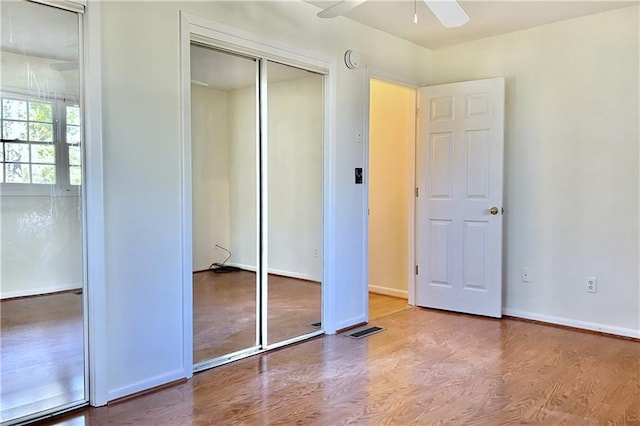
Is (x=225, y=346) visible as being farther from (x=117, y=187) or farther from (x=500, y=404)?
(x=500, y=404)

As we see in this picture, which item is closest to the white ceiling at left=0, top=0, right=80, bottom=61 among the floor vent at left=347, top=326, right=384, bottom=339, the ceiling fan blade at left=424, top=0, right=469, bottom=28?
the ceiling fan blade at left=424, top=0, right=469, bottom=28

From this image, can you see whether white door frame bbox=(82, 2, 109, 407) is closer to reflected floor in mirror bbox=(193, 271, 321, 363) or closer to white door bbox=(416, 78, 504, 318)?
reflected floor in mirror bbox=(193, 271, 321, 363)

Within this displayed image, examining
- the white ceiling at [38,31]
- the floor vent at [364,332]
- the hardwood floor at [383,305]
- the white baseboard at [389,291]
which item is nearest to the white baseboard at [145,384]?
the floor vent at [364,332]

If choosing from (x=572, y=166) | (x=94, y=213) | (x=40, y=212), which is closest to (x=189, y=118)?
(x=94, y=213)

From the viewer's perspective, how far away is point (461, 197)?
4375 mm

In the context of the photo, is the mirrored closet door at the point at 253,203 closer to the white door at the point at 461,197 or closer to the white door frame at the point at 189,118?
the white door frame at the point at 189,118

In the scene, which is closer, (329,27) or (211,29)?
(211,29)

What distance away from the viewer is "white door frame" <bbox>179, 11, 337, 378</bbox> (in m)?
2.84

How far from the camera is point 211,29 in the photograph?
2.93 metres

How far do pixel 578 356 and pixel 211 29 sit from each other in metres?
3.15

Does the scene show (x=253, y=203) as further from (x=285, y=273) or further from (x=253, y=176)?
(x=285, y=273)

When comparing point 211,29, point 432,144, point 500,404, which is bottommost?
point 500,404

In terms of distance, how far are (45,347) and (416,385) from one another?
201cm

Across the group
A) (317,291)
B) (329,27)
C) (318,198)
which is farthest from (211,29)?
(317,291)
